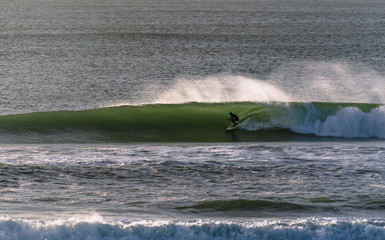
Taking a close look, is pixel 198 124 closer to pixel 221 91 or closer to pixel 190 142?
pixel 190 142

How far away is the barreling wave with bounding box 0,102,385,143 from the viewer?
83.5 ft

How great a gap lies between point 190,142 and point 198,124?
259 cm

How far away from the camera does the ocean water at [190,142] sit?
14391 millimetres

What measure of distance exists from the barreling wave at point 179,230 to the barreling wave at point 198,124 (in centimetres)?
1123

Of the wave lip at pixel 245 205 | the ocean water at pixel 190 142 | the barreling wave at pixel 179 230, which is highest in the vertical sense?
the ocean water at pixel 190 142

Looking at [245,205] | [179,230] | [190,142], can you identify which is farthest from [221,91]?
[179,230]

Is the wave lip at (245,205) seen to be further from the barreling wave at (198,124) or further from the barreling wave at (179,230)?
the barreling wave at (198,124)

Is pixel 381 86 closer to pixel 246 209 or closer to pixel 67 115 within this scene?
pixel 67 115

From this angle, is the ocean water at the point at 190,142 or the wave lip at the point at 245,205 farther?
the wave lip at the point at 245,205

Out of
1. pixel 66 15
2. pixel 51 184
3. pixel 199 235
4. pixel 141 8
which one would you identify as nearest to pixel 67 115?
pixel 51 184

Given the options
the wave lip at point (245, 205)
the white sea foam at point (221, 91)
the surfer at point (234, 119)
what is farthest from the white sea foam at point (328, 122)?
the wave lip at point (245, 205)

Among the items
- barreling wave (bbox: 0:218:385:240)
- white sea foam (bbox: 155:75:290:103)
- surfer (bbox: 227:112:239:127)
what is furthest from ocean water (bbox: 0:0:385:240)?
surfer (bbox: 227:112:239:127)

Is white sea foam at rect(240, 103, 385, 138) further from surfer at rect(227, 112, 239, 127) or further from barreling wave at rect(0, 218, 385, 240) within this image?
barreling wave at rect(0, 218, 385, 240)

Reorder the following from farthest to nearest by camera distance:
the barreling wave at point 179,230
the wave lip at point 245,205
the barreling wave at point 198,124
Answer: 1. the barreling wave at point 198,124
2. the wave lip at point 245,205
3. the barreling wave at point 179,230
